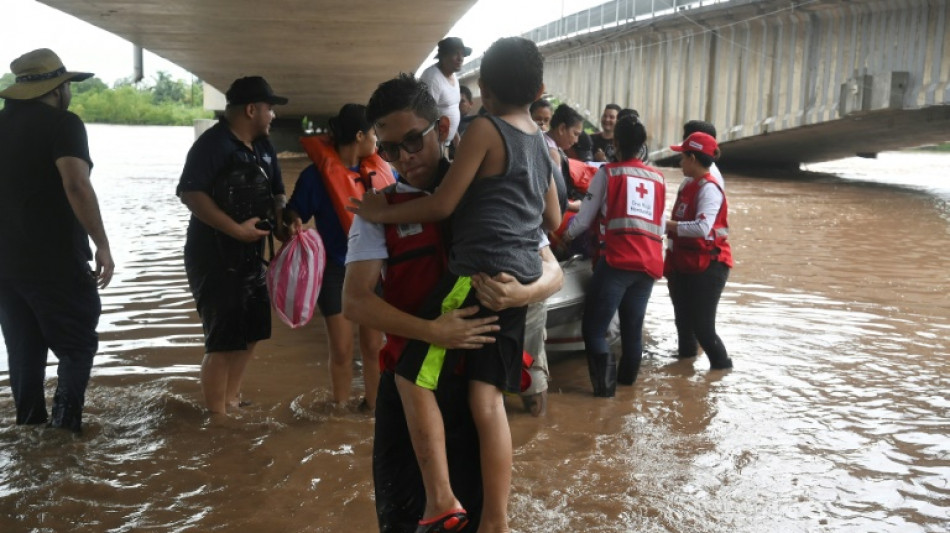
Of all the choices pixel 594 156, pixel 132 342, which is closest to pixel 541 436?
pixel 132 342

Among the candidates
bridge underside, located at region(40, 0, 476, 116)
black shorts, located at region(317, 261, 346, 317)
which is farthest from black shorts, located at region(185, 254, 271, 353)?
bridge underside, located at region(40, 0, 476, 116)

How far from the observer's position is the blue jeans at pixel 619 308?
20.3 feet

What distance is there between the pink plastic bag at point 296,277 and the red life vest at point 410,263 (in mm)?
2170

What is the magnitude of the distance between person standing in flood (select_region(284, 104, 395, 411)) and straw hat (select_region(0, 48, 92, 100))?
4.49 feet

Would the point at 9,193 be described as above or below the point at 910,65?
below

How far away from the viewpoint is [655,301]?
965cm

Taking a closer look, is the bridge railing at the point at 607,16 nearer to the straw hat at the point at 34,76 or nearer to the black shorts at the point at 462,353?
the straw hat at the point at 34,76

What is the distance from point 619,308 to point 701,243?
0.78 m

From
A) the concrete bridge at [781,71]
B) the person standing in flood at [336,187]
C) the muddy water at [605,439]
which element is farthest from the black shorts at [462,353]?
the concrete bridge at [781,71]

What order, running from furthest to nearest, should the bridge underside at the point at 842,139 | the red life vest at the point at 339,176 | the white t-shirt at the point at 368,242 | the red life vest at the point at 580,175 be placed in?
the bridge underside at the point at 842,139
the red life vest at the point at 580,175
the red life vest at the point at 339,176
the white t-shirt at the point at 368,242

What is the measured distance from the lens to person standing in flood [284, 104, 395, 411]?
538 centimetres

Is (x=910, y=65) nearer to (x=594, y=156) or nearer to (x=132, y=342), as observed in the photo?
(x=594, y=156)

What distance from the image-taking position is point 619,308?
21.3 feet

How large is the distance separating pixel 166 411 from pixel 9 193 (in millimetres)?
1624
